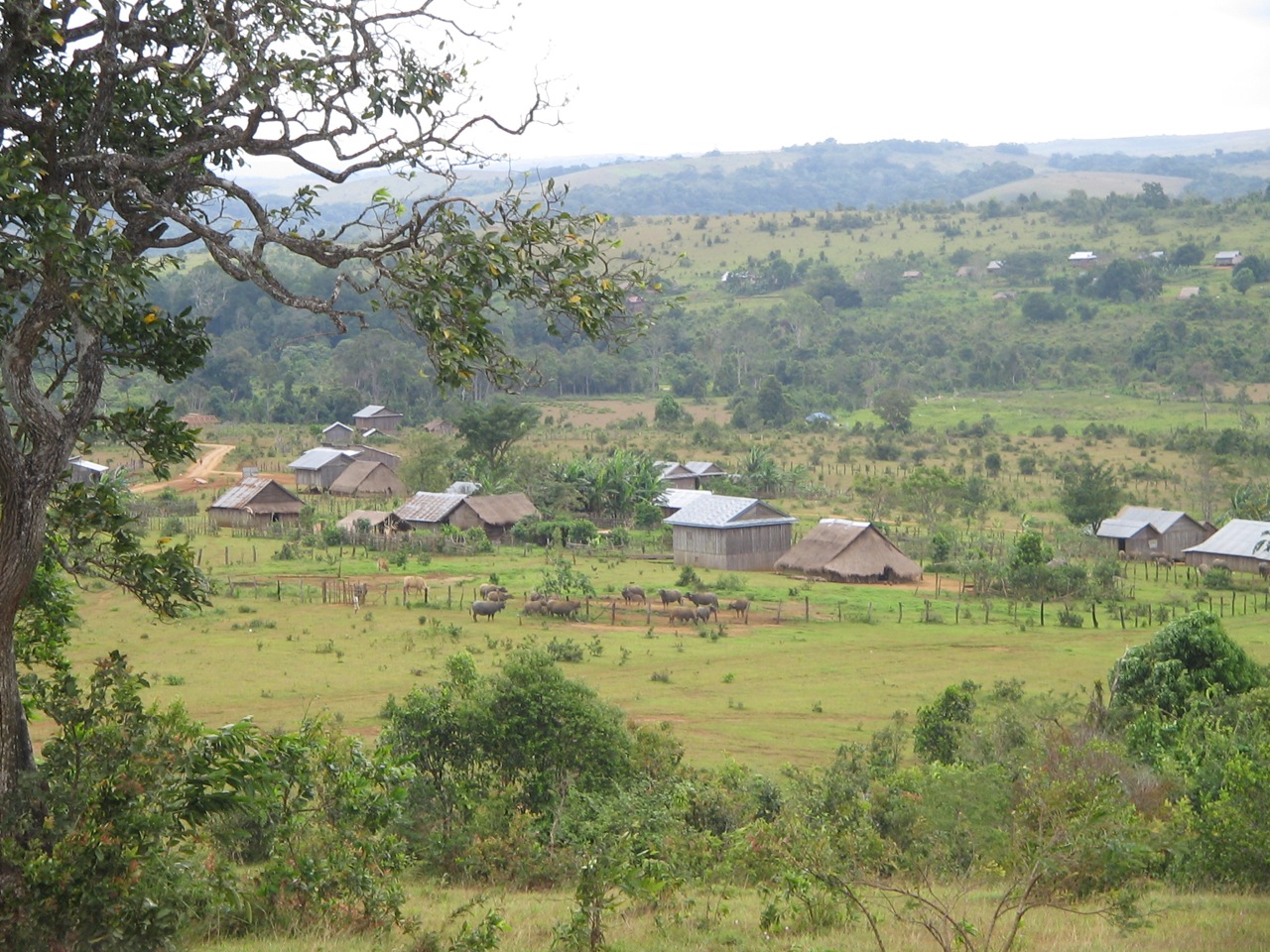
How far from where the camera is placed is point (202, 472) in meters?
61.3

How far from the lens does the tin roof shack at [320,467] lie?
59.0 metres

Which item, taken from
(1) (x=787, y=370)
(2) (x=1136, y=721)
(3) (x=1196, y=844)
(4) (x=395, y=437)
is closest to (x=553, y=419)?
(4) (x=395, y=437)

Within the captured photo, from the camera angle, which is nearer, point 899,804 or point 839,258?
point 899,804

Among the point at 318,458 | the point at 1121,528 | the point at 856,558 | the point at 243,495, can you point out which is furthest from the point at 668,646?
the point at 318,458

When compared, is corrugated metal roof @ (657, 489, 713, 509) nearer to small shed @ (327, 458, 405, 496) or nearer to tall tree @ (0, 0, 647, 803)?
small shed @ (327, 458, 405, 496)

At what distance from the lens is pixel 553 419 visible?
8162 centimetres

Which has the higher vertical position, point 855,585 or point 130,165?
point 130,165

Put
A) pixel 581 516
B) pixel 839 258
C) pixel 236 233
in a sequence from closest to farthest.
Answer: pixel 236 233
pixel 581 516
pixel 839 258

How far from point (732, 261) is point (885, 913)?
116m

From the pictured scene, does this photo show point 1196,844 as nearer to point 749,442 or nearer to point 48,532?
point 48,532

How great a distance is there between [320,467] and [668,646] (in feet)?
113

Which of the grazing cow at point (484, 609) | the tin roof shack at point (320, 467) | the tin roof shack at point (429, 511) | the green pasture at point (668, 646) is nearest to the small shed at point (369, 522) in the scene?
the tin roof shack at point (429, 511)

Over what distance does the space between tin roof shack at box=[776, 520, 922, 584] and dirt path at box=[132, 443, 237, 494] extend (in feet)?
83.4

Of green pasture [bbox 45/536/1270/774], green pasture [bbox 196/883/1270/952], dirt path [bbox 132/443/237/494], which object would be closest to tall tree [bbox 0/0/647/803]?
green pasture [bbox 196/883/1270/952]
